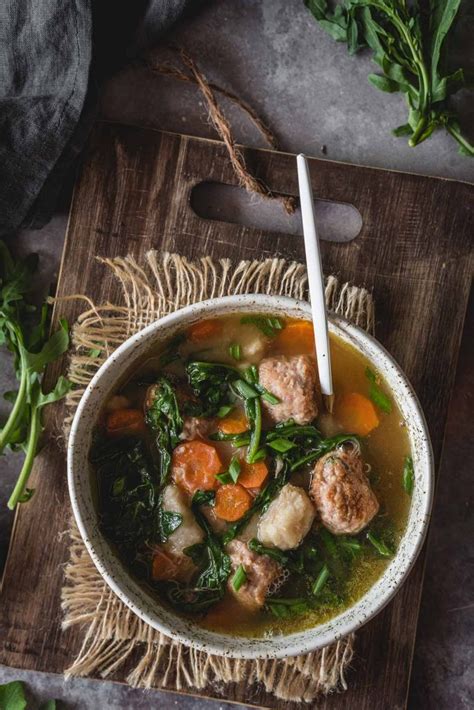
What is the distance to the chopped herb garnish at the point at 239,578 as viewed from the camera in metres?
2.64

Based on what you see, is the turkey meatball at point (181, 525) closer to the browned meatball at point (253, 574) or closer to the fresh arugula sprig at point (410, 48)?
the browned meatball at point (253, 574)

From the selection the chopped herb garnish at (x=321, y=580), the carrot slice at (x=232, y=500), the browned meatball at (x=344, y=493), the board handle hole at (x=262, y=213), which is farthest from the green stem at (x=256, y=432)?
the board handle hole at (x=262, y=213)

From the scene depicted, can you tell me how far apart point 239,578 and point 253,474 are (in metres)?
0.34

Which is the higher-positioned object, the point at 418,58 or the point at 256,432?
the point at 418,58

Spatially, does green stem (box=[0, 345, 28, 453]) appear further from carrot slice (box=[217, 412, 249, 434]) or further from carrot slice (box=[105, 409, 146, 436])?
carrot slice (box=[217, 412, 249, 434])

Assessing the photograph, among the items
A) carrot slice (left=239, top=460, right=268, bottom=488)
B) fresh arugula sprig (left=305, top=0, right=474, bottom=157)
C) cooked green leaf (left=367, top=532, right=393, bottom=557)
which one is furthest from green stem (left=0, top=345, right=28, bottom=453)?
fresh arugula sprig (left=305, top=0, right=474, bottom=157)

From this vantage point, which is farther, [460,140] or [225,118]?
[225,118]

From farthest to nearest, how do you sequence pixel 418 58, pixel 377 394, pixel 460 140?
pixel 460 140
pixel 418 58
pixel 377 394

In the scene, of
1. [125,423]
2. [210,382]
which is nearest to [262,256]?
[210,382]

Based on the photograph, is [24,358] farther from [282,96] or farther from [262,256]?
[282,96]

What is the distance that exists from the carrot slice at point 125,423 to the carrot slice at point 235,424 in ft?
0.92

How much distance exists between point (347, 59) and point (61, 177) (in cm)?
120

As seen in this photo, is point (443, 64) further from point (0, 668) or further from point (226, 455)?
point (0, 668)

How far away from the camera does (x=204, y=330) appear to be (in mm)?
2703
